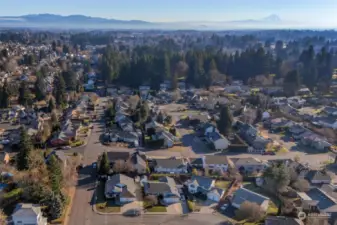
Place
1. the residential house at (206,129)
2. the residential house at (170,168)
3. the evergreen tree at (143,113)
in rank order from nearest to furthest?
the residential house at (170,168) → the residential house at (206,129) → the evergreen tree at (143,113)

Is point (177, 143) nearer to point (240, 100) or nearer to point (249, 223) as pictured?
point (249, 223)

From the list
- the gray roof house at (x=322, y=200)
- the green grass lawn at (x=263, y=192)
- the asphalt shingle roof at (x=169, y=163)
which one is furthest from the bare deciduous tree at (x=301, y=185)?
the asphalt shingle roof at (x=169, y=163)

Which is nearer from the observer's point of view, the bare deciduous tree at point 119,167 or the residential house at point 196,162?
the bare deciduous tree at point 119,167

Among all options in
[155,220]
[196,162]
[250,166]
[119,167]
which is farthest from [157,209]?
[250,166]

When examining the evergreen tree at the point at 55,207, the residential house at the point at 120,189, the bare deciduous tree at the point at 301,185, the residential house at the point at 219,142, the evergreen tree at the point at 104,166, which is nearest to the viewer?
the evergreen tree at the point at 55,207

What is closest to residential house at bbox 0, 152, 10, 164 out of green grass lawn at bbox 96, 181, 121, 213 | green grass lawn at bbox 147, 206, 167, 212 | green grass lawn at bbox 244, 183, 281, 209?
green grass lawn at bbox 96, 181, 121, 213

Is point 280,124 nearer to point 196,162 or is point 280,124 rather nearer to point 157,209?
point 196,162

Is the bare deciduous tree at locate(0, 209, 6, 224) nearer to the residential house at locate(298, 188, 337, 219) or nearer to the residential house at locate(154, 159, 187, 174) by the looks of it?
the residential house at locate(154, 159, 187, 174)

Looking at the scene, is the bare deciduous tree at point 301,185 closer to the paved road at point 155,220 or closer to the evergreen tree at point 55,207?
the paved road at point 155,220
